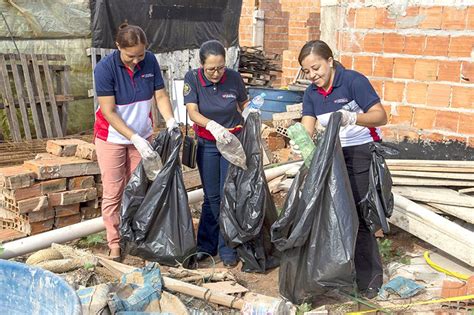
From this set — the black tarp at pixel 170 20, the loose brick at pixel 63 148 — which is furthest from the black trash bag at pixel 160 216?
the black tarp at pixel 170 20

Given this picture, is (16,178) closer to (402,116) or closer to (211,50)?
(211,50)

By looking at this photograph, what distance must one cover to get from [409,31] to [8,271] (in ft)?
13.4

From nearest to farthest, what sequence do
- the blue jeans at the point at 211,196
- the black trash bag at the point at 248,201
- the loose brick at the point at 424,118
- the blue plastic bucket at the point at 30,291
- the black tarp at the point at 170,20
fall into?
Result: the blue plastic bucket at the point at 30,291 < the black trash bag at the point at 248,201 < the blue jeans at the point at 211,196 < the loose brick at the point at 424,118 < the black tarp at the point at 170,20

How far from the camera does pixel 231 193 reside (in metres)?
4.04

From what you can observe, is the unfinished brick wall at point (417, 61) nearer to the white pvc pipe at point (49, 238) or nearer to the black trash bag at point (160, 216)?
the black trash bag at point (160, 216)

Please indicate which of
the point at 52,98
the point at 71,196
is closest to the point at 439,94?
the point at 71,196

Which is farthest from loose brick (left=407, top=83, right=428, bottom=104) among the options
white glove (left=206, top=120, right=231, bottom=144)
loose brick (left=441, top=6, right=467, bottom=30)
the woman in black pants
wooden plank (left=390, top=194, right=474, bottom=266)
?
white glove (left=206, top=120, right=231, bottom=144)

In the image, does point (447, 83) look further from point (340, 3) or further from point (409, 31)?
point (340, 3)

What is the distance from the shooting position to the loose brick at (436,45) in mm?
4850

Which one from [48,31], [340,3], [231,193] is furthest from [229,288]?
[48,31]

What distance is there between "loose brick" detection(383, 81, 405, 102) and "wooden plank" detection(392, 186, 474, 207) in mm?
977

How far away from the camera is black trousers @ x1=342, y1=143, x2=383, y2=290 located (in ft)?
11.8

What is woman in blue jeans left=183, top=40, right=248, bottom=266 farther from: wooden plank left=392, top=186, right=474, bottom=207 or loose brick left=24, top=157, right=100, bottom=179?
wooden plank left=392, top=186, right=474, bottom=207

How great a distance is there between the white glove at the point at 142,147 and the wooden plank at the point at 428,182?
2.11 meters
